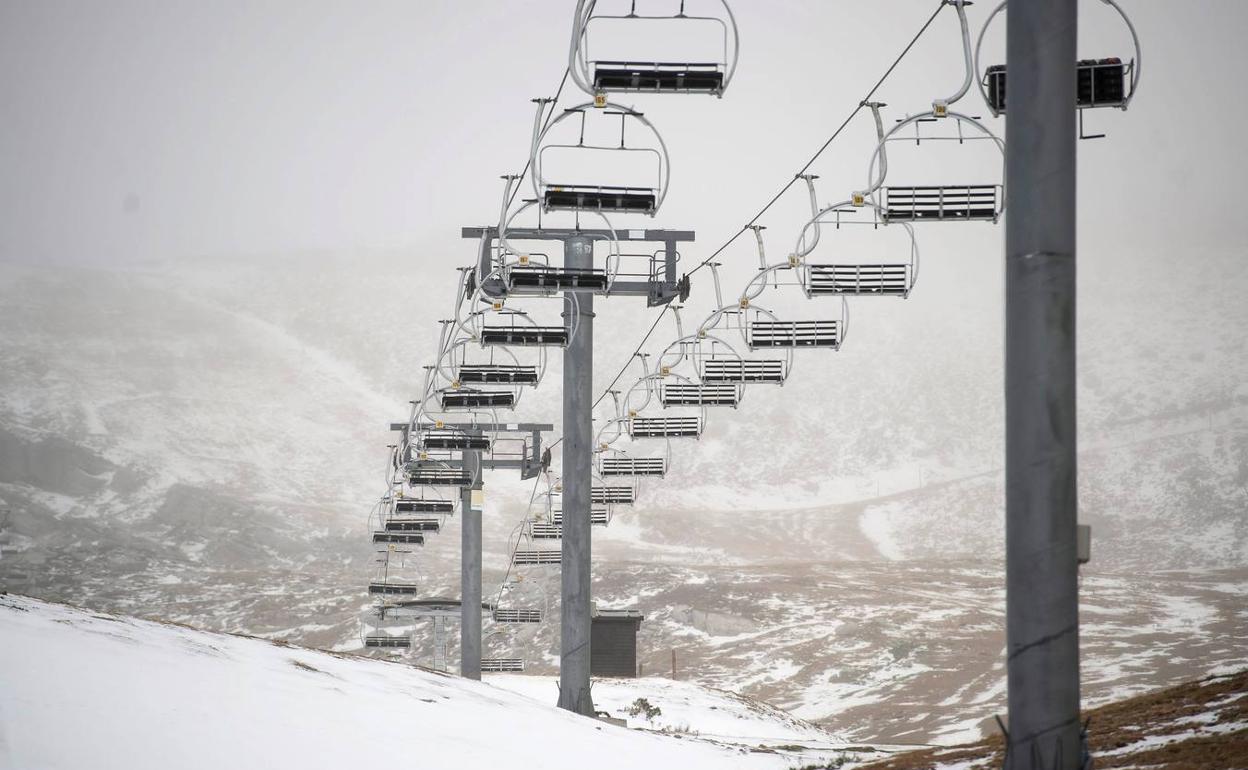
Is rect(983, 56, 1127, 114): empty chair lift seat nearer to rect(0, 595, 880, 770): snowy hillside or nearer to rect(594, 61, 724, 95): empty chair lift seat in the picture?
rect(594, 61, 724, 95): empty chair lift seat

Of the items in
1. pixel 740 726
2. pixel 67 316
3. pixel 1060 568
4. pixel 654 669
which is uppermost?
pixel 67 316

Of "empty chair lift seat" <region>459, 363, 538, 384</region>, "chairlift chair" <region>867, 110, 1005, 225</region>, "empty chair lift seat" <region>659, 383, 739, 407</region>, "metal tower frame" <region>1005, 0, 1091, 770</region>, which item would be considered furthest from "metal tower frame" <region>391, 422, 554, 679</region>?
"metal tower frame" <region>1005, 0, 1091, 770</region>

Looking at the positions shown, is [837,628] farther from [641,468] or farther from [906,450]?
[906,450]

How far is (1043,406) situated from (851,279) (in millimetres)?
7252

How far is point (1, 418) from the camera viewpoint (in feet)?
375

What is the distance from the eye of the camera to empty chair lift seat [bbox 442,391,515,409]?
20578 millimetres

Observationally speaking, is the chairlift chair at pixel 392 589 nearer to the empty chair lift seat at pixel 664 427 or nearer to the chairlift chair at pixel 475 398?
the chairlift chair at pixel 475 398

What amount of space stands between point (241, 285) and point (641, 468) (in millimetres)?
182422

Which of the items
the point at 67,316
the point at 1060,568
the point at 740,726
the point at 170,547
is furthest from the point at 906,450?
the point at 1060,568

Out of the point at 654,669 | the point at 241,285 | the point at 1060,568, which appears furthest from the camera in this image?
the point at 241,285

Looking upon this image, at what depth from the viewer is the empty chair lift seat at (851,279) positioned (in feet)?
45.5

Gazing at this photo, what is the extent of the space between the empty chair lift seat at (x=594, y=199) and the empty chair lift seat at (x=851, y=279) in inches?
84.3

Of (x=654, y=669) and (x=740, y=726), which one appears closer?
(x=740, y=726)

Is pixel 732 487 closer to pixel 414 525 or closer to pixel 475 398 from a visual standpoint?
pixel 414 525
